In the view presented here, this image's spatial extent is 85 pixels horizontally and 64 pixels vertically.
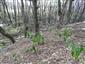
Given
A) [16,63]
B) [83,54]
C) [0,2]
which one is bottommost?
[16,63]

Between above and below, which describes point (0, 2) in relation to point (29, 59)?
above

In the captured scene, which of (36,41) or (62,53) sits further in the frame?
(36,41)

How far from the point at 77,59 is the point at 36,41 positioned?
1975 millimetres

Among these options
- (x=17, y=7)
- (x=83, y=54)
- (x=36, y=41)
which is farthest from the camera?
(x=17, y=7)

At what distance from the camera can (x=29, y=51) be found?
17.4ft

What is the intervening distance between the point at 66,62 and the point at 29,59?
1138 millimetres

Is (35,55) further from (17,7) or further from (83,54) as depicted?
(17,7)

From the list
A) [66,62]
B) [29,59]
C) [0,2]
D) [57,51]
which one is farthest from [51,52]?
[0,2]

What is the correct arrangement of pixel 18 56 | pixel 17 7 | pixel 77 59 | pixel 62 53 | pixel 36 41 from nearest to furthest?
pixel 77 59 → pixel 62 53 → pixel 18 56 → pixel 36 41 → pixel 17 7

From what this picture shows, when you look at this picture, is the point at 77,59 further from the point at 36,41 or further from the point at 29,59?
the point at 36,41

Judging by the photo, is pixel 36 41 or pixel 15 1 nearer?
pixel 36 41

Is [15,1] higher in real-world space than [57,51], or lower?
higher

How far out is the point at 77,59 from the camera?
3.93 meters

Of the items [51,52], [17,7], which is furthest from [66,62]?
[17,7]
